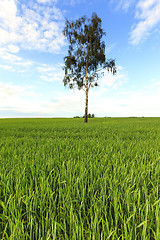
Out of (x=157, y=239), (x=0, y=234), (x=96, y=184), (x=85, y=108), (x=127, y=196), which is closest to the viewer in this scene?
(x=157, y=239)

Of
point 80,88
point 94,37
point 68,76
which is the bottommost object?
point 80,88

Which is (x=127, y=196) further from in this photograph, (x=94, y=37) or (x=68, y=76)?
(x=94, y=37)

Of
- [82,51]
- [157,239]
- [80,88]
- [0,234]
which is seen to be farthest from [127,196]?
[82,51]

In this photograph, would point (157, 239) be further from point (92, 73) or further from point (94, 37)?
point (94, 37)

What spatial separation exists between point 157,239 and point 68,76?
24.8 m

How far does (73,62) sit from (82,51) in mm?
2627

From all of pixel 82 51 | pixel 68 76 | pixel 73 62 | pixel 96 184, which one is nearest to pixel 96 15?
pixel 82 51

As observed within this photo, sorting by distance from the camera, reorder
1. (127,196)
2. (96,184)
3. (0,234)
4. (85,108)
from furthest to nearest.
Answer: (85,108) → (96,184) → (127,196) → (0,234)

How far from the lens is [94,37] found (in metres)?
24.2

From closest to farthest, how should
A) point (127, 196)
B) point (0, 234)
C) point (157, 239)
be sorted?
point (157, 239)
point (0, 234)
point (127, 196)

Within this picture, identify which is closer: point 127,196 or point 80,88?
point 127,196

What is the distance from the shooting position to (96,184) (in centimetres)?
164

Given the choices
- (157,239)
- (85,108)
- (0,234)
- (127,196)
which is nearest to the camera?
(157,239)

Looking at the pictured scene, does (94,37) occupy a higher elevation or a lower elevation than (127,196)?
higher
